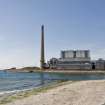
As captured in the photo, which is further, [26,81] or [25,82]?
[26,81]

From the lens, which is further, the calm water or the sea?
the calm water

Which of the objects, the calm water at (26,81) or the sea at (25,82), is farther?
the calm water at (26,81)

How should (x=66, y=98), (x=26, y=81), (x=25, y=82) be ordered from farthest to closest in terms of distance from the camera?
(x=26, y=81) → (x=25, y=82) → (x=66, y=98)

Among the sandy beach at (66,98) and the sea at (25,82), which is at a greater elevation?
the sandy beach at (66,98)

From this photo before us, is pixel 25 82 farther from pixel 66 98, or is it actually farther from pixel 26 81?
pixel 66 98

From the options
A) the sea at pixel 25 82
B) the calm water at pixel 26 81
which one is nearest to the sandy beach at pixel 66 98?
the sea at pixel 25 82

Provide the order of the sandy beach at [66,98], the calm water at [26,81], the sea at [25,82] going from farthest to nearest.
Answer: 1. the calm water at [26,81]
2. the sea at [25,82]
3. the sandy beach at [66,98]

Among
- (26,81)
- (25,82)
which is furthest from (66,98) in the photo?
(26,81)

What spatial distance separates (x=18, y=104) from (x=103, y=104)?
20.1 feet

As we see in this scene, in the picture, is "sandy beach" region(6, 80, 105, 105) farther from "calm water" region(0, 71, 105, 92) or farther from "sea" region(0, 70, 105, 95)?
"calm water" region(0, 71, 105, 92)

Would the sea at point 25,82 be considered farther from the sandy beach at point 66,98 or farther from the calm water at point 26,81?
the sandy beach at point 66,98

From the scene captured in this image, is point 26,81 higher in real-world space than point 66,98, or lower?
lower

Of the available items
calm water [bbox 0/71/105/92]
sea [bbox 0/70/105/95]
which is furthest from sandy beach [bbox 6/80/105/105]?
calm water [bbox 0/71/105/92]

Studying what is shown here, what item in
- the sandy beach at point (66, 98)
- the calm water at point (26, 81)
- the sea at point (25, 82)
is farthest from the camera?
the calm water at point (26, 81)
